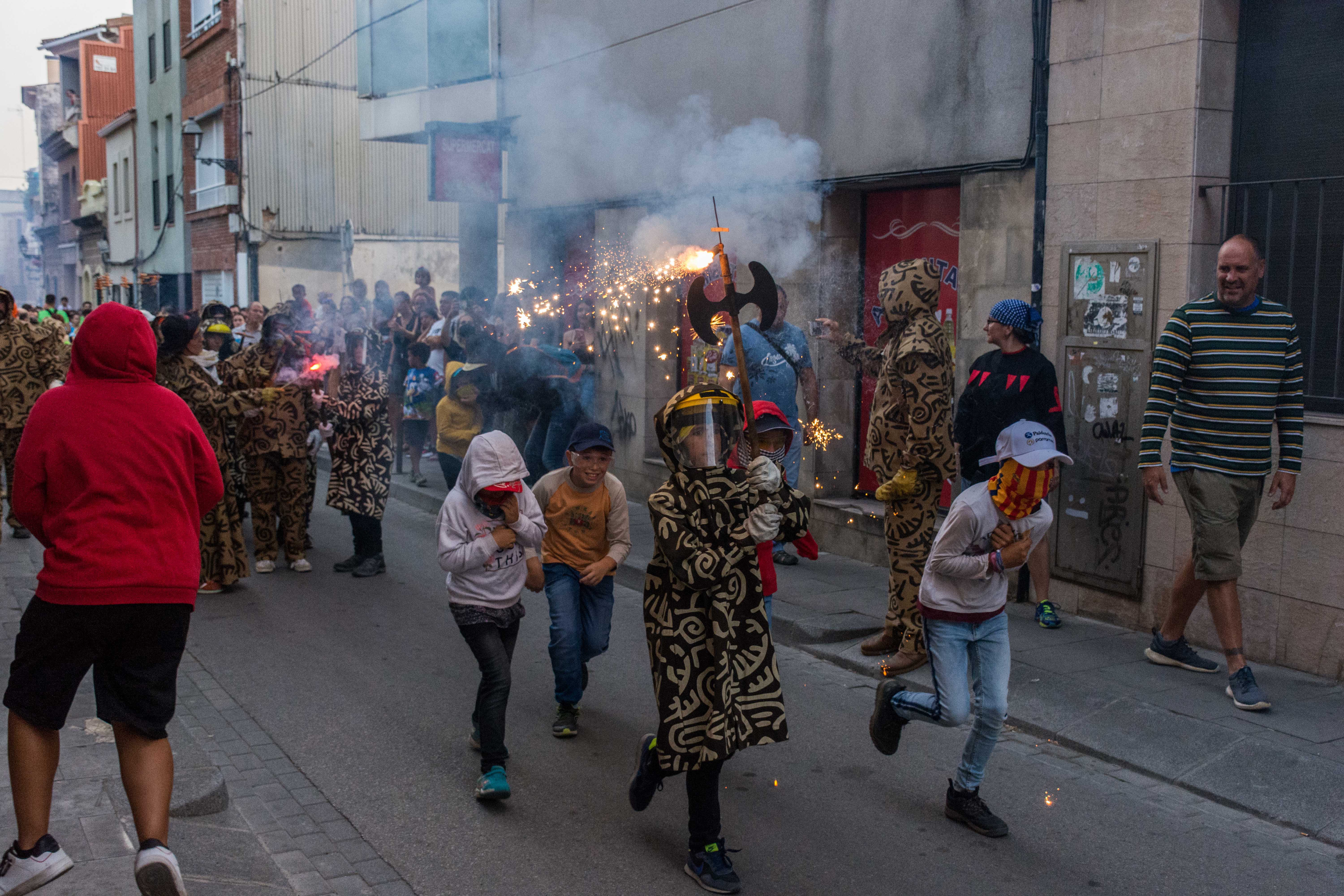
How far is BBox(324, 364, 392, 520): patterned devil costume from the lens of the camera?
861 centimetres

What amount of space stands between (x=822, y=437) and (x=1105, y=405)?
2.60 metres

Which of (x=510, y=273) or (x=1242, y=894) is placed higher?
(x=510, y=273)

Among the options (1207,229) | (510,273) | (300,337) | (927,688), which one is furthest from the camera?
(510,273)

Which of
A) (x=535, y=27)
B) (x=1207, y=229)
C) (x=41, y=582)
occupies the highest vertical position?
(x=535, y=27)

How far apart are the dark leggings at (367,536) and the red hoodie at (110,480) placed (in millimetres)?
5066

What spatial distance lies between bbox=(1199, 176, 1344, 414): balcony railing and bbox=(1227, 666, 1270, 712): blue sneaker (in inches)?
61.2

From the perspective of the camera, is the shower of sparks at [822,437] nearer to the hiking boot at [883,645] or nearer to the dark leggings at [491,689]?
the hiking boot at [883,645]

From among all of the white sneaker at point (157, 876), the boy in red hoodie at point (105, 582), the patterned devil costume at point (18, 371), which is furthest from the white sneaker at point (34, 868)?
the patterned devil costume at point (18, 371)

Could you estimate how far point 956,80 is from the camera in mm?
8055

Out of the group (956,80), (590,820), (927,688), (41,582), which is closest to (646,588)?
(590,820)

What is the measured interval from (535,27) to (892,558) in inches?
320

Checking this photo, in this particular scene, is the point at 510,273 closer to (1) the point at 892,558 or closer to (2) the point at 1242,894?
(1) the point at 892,558

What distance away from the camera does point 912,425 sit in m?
6.46

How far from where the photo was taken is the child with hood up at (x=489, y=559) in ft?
15.8
